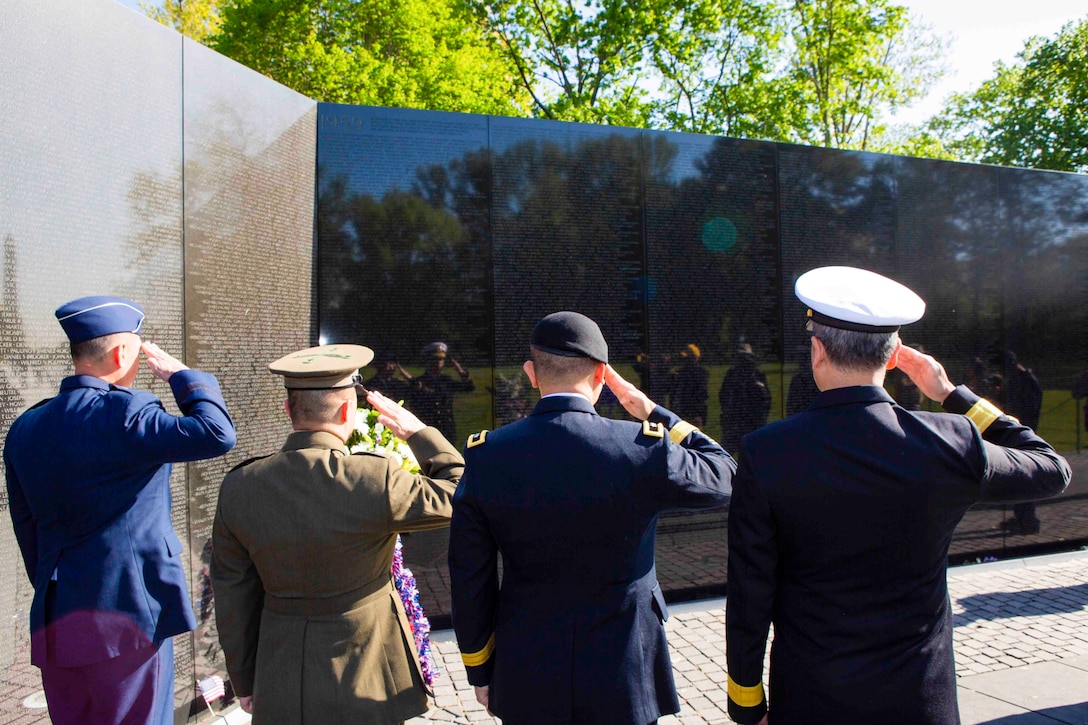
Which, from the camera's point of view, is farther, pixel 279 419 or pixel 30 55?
pixel 279 419

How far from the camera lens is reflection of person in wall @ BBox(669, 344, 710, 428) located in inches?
257

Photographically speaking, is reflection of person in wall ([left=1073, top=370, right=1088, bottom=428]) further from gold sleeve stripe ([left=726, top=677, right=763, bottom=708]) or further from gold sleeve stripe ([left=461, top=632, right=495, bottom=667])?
gold sleeve stripe ([left=461, top=632, right=495, bottom=667])

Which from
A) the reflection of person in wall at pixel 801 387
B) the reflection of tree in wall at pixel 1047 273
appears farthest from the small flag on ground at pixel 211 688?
the reflection of tree in wall at pixel 1047 273

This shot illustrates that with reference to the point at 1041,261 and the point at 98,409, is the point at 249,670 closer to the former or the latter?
the point at 98,409

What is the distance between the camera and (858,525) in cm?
221

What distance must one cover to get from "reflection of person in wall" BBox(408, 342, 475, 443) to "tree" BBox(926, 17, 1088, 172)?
28.8 meters

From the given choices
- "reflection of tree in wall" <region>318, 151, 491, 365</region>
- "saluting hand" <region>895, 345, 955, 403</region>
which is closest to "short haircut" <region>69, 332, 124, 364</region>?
"reflection of tree in wall" <region>318, 151, 491, 365</region>

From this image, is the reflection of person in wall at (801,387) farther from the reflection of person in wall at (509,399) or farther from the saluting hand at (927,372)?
the saluting hand at (927,372)

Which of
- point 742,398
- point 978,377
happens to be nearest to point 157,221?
point 742,398

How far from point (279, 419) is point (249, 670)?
2.70m

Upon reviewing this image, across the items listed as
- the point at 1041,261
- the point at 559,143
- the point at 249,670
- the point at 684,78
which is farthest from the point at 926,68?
the point at 249,670

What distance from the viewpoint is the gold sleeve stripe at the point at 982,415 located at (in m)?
2.49

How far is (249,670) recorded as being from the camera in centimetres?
264

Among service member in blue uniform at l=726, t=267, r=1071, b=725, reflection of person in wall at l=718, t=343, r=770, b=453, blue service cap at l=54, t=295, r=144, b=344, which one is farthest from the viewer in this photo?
reflection of person in wall at l=718, t=343, r=770, b=453
